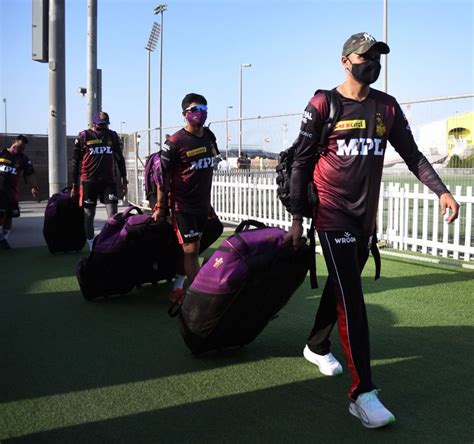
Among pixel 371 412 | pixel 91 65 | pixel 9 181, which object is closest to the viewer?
pixel 371 412

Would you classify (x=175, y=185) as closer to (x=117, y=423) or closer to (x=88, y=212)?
(x=117, y=423)

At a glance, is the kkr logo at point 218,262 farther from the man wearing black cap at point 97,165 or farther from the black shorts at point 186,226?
the man wearing black cap at point 97,165

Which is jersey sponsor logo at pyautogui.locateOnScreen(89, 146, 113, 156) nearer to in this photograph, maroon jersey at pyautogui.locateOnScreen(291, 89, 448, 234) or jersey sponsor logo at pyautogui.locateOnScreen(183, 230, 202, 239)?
jersey sponsor logo at pyautogui.locateOnScreen(183, 230, 202, 239)

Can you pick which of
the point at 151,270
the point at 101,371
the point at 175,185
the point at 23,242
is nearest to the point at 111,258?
the point at 151,270

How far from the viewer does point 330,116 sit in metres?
2.88

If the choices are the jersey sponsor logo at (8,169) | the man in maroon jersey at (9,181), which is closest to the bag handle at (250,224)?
the man in maroon jersey at (9,181)

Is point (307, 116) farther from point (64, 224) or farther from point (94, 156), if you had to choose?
point (64, 224)

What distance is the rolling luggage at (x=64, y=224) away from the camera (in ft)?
25.8

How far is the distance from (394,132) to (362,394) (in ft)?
4.89

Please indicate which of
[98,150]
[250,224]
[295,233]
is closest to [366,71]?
[295,233]

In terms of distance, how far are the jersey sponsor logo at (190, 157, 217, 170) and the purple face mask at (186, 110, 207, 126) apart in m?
0.33

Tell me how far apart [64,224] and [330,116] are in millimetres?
5992

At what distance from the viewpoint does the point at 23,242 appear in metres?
9.38

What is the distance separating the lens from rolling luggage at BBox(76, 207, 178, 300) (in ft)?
16.9
